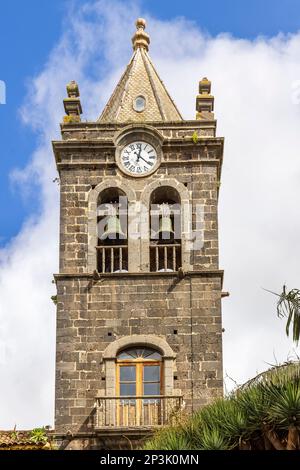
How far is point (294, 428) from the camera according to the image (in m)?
35.8

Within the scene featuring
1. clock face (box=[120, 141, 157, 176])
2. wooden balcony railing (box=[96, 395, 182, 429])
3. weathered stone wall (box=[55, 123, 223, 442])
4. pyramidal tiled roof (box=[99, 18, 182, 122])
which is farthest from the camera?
pyramidal tiled roof (box=[99, 18, 182, 122])

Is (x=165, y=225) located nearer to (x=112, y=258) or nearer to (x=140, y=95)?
(x=112, y=258)

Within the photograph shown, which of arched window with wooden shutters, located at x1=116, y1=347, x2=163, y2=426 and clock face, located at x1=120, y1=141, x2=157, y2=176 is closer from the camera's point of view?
arched window with wooden shutters, located at x1=116, y1=347, x2=163, y2=426

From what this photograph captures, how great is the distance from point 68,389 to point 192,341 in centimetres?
381

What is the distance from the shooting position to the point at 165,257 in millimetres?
48500

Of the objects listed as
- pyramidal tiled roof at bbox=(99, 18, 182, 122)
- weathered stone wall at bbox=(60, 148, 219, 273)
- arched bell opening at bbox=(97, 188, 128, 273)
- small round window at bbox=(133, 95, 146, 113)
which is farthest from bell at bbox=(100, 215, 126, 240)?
small round window at bbox=(133, 95, 146, 113)

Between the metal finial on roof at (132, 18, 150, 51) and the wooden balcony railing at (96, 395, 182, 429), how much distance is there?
1305cm

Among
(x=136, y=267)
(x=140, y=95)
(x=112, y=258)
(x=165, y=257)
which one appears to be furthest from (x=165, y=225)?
(x=140, y=95)

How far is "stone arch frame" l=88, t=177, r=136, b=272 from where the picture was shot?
48.4 meters

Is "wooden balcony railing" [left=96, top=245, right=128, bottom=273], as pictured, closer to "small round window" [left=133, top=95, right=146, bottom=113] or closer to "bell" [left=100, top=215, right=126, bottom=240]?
"bell" [left=100, top=215, right=126, bottom=240]

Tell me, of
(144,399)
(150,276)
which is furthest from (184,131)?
Result: (144,399)

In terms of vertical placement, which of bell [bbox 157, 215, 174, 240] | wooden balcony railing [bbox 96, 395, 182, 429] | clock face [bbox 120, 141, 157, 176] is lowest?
wooden balcony railing [bbox 96, 395, 182, 429]

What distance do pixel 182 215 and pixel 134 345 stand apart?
174 inches
